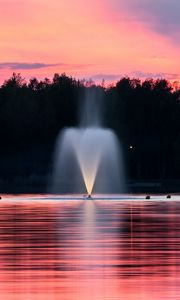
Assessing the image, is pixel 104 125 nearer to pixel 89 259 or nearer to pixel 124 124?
pixel 124 124

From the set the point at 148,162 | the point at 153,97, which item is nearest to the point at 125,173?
the point at 148,162

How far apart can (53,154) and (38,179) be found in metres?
5.96

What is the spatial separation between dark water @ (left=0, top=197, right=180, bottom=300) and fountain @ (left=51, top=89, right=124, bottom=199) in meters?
41.5

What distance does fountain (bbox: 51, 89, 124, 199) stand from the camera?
106500 millimetres

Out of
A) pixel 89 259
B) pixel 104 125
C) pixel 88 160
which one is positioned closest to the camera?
pixel 89 259

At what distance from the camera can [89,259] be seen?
3262 cm

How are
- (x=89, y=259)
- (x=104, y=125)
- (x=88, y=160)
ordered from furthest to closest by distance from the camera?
(x=104, y=125) < (x=88, y=160) < (x=89, y=259)

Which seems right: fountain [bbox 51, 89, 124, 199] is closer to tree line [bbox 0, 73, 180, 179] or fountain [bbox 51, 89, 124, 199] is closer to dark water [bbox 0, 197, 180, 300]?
tree line [bbox 0, 73, 180, 179]

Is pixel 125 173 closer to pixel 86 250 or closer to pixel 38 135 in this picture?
pixel 38 135

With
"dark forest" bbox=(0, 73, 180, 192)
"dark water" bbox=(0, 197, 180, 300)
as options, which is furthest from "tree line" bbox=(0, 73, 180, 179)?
"dark water" bbox=(0, 197, 180, 300)

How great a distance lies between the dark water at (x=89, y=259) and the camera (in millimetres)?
25906

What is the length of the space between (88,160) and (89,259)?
2902 inches

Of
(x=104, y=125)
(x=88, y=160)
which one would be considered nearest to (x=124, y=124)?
(x=104, y=125)

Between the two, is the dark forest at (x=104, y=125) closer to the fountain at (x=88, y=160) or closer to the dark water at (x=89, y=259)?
the fountain at (x=88, y=160)
